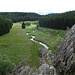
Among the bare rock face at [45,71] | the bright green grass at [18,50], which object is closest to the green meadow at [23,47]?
the bright green grass at [18,50]

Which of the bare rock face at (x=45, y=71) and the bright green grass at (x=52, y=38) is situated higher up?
the bare rock face at (x=45, y=71)

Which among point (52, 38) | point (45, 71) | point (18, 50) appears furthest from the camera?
point (52, 38)

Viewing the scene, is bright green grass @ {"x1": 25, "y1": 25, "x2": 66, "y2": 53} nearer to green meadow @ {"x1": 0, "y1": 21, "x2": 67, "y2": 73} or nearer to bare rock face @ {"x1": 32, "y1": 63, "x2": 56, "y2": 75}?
green meadow @ {"x1": 0, "y1": 21, "x2": 67, "y2": 73}

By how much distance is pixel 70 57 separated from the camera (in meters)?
17.3

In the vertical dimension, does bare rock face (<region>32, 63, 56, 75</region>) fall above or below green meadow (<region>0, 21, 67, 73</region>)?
above

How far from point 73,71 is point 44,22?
13194 centimetres

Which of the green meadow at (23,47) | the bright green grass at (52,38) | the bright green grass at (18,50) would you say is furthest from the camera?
the bright green grass at (52,38)

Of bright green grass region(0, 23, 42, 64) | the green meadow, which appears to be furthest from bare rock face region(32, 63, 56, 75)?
bright green grass region(0, 23, 42, 64)

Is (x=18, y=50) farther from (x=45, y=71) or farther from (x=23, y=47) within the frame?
(x=45, y=71)

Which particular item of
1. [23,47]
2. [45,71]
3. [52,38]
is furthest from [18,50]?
[45,71]

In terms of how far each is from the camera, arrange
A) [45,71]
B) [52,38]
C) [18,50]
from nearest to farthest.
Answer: [45,71] → [18,50] → [52,38]

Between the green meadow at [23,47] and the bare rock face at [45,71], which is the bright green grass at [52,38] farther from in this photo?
the bare rock face at [45,71]

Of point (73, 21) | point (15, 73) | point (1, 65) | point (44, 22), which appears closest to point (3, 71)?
point (1, 65)

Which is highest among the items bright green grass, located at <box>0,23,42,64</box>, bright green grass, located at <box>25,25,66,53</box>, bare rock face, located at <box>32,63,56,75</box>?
bare rock face, located at <box>32,63,56,75</box>
